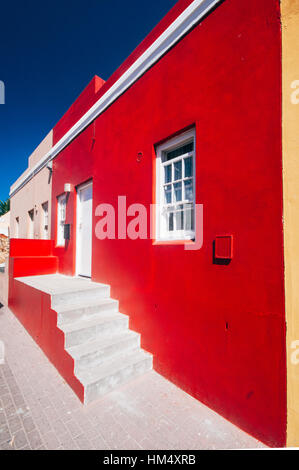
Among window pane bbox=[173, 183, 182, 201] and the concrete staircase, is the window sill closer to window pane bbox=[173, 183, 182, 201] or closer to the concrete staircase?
window pane bbox=[173, 183, 182, 201]

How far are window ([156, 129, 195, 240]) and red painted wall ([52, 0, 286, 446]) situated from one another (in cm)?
20

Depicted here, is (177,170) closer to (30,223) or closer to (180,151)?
(180,151)

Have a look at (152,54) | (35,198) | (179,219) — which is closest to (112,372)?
(179,219)

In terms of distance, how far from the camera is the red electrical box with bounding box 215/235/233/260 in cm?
255

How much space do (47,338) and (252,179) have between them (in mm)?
3844

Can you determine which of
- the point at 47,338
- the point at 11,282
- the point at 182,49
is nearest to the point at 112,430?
the point at 47,338

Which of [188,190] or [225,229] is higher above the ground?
[188,190]

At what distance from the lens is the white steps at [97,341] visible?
294 centimetres

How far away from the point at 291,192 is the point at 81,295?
11.7 feet

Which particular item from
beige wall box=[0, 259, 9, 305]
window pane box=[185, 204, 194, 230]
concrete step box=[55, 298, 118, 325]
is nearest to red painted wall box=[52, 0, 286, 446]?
window pane box=[185, 204, 194, 230]

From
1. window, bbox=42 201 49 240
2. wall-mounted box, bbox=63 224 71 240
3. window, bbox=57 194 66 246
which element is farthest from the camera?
window, bbox=42 201 49 240

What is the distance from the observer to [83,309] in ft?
12.3

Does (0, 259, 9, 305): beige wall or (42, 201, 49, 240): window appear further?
(42, 201, 49, 240): window
